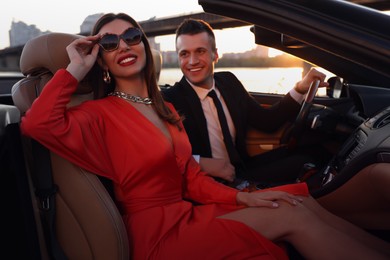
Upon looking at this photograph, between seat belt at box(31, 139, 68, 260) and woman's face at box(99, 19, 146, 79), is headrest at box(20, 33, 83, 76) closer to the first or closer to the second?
woman's face at box(99, 19, 146, 79)

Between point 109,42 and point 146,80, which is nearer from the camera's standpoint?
point 109,42

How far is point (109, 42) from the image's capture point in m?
1.52

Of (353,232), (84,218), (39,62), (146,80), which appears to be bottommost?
(353,232)

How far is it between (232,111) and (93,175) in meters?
1.16

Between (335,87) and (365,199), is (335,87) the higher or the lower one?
the higher one

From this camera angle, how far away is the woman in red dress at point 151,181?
51.9 inches

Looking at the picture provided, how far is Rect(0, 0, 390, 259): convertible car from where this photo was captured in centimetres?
97

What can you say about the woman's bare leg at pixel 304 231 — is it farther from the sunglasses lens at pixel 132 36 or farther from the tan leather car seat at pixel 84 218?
the sunglasses lens at pixel 132 36

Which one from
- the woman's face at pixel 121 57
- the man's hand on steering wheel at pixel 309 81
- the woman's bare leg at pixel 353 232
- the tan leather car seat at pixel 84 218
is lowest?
the woman's bare leg at pixel 353 232

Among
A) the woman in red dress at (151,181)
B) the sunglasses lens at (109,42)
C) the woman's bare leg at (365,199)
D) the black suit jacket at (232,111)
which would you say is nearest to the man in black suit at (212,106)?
the black suit jacket at (232,111)

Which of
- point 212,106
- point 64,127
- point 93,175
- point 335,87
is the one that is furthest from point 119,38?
point 335,87

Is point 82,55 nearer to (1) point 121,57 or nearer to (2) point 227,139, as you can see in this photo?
(1) point 121,57

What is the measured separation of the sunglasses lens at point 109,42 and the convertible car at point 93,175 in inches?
6.5

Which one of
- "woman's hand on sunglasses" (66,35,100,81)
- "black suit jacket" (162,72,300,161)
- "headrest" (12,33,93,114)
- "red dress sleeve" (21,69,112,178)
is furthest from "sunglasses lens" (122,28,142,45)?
"black suit jacket" (162,72,300,161)
